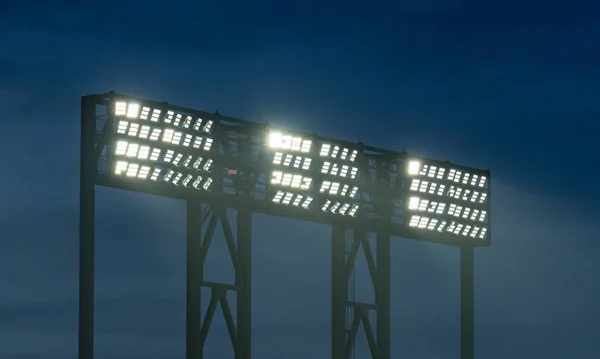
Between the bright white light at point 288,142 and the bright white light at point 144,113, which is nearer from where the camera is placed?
the bright white light at point 144,113

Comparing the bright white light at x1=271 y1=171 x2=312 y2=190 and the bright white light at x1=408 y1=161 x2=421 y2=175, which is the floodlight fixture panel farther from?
the bright white light at x1=408 y1=161 x2=421 y2=175

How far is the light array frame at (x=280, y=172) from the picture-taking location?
82.8m

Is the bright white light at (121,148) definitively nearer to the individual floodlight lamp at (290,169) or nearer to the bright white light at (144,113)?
the bright white light at (144,113)

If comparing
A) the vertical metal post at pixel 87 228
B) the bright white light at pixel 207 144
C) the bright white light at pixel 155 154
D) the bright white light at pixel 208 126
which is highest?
the bright white light at pixel 208 126

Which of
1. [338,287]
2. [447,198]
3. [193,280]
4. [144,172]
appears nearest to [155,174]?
[144,172]

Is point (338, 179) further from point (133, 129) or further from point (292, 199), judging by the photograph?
point (133, 129)

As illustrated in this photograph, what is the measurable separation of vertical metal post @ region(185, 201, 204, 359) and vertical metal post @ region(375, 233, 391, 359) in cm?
1318

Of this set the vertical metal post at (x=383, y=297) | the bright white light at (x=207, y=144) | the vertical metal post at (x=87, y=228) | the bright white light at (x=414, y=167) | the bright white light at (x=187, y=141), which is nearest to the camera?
the vertical metal post at (x=87, y=228)

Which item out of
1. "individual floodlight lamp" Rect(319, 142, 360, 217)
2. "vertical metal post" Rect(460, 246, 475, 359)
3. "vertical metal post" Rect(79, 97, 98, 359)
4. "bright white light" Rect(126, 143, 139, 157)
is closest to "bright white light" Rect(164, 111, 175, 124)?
"bright white light" Rect(126, 143, 139, 157)

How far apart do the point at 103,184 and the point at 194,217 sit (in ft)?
21.8

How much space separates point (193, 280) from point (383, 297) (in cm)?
1411

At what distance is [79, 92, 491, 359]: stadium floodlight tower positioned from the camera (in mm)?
82438

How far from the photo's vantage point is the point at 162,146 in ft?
276

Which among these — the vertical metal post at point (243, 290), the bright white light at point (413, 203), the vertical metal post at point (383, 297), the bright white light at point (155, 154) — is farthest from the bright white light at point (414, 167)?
the bright white light at point (155, 154)
